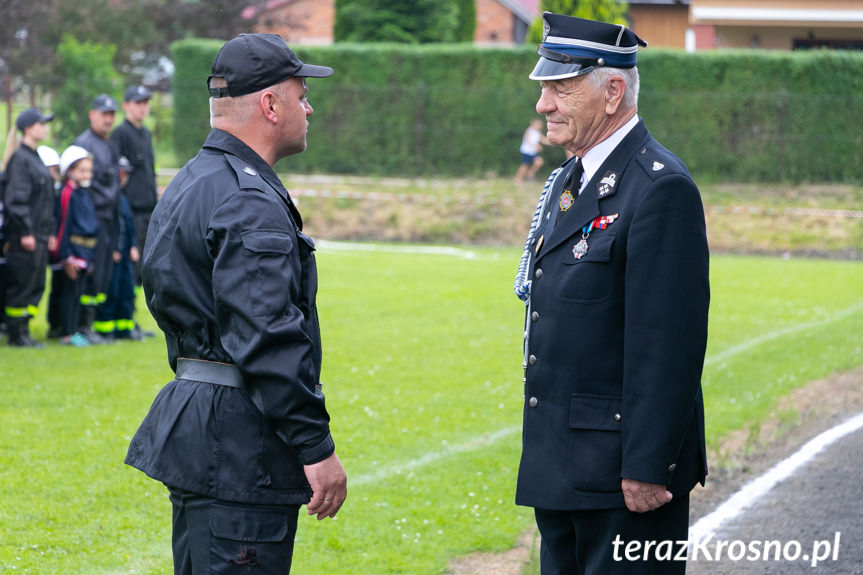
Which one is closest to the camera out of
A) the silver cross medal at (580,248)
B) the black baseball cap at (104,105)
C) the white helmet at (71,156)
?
the silver cross medal at (580,248)

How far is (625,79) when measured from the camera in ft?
12.6

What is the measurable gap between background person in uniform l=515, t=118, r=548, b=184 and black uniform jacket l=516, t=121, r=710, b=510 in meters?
24.7

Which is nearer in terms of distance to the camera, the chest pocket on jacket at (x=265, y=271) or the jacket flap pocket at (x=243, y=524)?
the chest pocket on jacket at (x=265, y=271)

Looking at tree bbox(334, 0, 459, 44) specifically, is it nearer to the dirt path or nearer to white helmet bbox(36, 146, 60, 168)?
white helmet bbox(36, 146, 60, 168)

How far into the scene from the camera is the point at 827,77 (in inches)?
1121

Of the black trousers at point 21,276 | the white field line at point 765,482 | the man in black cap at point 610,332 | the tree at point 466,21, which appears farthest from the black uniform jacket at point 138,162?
the tree at point 466,21

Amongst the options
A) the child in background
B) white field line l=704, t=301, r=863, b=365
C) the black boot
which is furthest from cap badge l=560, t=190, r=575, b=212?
the black boot

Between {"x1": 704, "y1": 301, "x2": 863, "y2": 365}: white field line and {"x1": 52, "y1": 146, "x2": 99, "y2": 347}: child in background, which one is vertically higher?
{"x1": 52, "y1": 146, "x2": 99, "y2": 347}: child in background

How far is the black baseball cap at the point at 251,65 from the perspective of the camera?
11.7ft

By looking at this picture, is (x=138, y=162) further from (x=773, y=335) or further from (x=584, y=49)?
(x=584, y=49)

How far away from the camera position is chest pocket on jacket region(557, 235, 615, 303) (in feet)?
12.0

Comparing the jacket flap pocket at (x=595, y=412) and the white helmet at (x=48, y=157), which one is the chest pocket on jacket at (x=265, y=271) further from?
the white helmet at (x=48, y=157)

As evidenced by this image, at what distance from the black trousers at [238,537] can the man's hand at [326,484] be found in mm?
96

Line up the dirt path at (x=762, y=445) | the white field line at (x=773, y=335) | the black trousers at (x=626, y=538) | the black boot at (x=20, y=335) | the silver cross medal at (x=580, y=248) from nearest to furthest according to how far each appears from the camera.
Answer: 1. the black trousers at (x=626, y=538)
2. the silver cross medal at (x=580, y=248)
3. the dirt path at (x=762, y=445)
4. the white field line at (x=773, y=335)
5. the black boot at (x=20, y=335)
